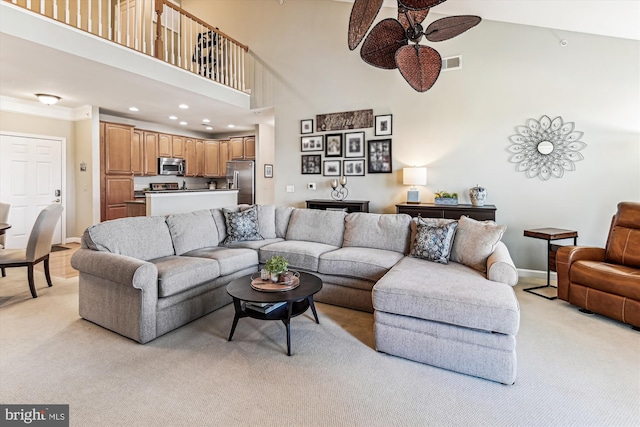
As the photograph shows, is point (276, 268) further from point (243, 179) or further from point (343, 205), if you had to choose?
point (243, 179)

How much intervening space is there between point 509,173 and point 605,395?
10.0 feet

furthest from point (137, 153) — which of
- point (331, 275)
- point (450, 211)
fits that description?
point (450, 211)

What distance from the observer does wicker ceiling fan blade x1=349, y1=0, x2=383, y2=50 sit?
174 cm

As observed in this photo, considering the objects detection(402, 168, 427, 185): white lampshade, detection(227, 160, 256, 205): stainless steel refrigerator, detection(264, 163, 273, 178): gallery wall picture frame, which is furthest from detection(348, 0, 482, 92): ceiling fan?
detection(227, 160, 256, 205): stainless steel refrigerator

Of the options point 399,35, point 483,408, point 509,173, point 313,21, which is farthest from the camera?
point 313,21

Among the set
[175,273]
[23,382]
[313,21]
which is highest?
[313,21]

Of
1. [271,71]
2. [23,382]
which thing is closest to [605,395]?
[23,382]

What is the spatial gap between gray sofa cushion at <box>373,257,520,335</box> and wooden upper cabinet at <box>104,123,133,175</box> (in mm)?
6093

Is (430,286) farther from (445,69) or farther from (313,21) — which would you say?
(313,21)

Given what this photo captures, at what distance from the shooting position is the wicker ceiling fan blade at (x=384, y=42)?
2111 millimetres

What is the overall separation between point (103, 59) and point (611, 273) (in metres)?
5.69

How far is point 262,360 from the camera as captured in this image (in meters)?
2.28

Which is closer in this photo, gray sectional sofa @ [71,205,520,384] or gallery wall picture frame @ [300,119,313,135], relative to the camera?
gray sectional sofa @ [71,205,520,384]

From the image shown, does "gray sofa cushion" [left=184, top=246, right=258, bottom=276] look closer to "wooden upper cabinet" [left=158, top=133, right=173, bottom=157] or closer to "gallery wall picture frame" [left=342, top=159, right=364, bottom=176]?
"gallery wall picture frame" [left=342, top=159, right=364, bottom=176]
